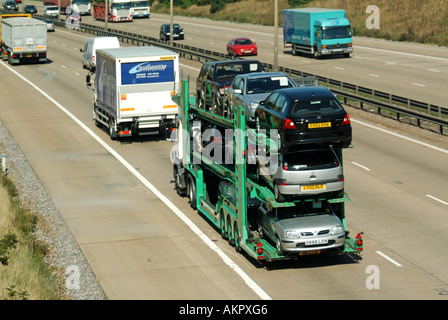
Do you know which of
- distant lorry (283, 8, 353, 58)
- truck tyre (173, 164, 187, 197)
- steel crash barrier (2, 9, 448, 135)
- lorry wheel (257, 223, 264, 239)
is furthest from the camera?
distant lorry (283, 8, 353, 58)

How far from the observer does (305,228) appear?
60.9ft

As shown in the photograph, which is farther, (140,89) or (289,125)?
(140,89)

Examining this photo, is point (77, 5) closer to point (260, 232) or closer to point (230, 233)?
point (230, 233)

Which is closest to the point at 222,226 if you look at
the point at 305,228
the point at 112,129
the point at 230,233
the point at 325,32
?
the point at 230,233

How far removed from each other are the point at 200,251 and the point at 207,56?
38321 millimetres

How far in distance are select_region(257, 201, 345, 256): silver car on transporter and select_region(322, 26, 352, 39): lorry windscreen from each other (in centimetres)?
4231

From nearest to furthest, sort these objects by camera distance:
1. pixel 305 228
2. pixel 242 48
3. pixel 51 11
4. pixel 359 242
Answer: pixel 305 228
pixel 359 242
pixel 242 48
pixel 51 11

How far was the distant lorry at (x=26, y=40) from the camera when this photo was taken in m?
62.9

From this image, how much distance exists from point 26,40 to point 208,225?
43.7 meters

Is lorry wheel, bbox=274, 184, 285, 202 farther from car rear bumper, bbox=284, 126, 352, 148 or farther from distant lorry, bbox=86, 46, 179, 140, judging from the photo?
distant lorry, bbox=86, 46, 179, 140

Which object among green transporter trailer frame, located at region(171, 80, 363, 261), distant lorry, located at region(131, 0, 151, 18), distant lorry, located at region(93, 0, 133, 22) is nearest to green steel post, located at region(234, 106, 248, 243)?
green transporter trailer frame, located at region(171, 80, 363, 261)

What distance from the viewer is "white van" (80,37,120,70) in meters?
57.3

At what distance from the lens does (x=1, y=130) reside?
38656 millimetres
